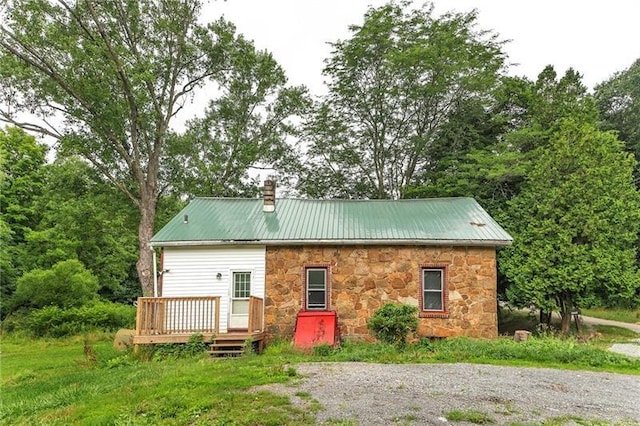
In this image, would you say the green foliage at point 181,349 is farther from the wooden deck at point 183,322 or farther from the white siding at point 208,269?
the white siding at point 208,269

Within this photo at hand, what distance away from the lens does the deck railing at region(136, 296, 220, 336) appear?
1135cm

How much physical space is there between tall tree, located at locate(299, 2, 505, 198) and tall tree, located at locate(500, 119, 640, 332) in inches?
277

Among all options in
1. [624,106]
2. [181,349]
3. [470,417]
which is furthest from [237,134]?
[624,106]

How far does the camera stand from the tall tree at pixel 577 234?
14.7m

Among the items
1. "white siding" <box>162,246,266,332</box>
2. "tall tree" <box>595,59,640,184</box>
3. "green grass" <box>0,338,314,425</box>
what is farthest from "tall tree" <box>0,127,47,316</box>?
"tall tree" <box>595,59,640,184</box>

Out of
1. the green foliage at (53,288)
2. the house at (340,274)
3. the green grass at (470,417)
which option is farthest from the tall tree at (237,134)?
the green grass at (470,417)

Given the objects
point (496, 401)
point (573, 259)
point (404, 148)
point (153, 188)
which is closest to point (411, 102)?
point (404, 148)

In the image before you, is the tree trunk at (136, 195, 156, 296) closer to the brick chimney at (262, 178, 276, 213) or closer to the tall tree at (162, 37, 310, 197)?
the tall tree at (162, 37, 310, 197)

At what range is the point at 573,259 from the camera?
48.5 ft

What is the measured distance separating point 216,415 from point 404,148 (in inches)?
806

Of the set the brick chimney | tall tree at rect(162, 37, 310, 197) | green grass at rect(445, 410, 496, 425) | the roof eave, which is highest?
tall tree at rect(162, 37, 310, 197)

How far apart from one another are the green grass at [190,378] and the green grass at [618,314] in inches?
488

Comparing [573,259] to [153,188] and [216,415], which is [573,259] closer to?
[216,415]

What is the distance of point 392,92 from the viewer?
22.8 metres
